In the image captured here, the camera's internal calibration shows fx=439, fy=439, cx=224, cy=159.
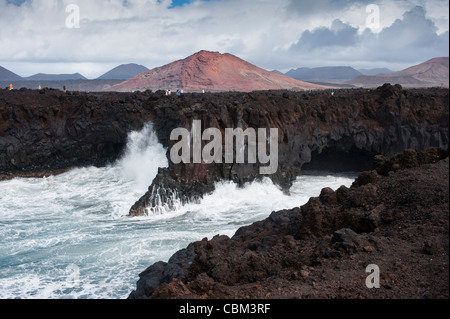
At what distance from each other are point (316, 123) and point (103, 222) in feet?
38.8

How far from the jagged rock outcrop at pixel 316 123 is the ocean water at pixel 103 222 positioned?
3.01 feet

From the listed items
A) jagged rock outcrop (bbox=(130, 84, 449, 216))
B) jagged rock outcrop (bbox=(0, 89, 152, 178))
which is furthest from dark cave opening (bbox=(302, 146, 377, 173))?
jagged rock outcrop (bbox=(0, 89, 152, 178))

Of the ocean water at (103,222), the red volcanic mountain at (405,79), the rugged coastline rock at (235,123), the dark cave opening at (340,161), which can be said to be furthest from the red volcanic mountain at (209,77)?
the ocean water at (103,222)

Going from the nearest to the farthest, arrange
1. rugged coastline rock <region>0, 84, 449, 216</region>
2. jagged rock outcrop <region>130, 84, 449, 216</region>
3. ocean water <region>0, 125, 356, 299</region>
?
ocean water <region>0, 125, 356, 299</region> < jagged rock outcrop <region>130, 84, 449, 216</region> < rugged coastline rock <region>0, 84, 449, 216</region>

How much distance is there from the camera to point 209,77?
171 ft

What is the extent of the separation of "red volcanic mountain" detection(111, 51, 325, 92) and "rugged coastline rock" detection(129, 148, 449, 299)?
1640 inches

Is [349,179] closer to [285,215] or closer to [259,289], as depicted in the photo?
[285,215]

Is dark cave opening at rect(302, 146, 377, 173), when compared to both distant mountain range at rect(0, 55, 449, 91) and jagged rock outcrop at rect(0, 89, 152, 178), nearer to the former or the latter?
jagged rock outcrop at rect(0, 89, 152, 178)

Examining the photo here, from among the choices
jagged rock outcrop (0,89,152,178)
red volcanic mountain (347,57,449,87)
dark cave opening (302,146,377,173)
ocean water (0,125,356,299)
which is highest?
red volcanic mountain (347,57,449,87)

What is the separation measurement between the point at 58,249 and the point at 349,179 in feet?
48.3

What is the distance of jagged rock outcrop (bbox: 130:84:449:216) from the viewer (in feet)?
61.1

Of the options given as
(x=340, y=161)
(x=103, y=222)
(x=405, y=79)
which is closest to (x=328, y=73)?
(x=405, y=79)

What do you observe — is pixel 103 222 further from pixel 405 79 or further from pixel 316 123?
A: pixel 405 79

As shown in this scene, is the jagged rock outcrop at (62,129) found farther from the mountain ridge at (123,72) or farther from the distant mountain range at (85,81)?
the mountain ridge at (123,72)
